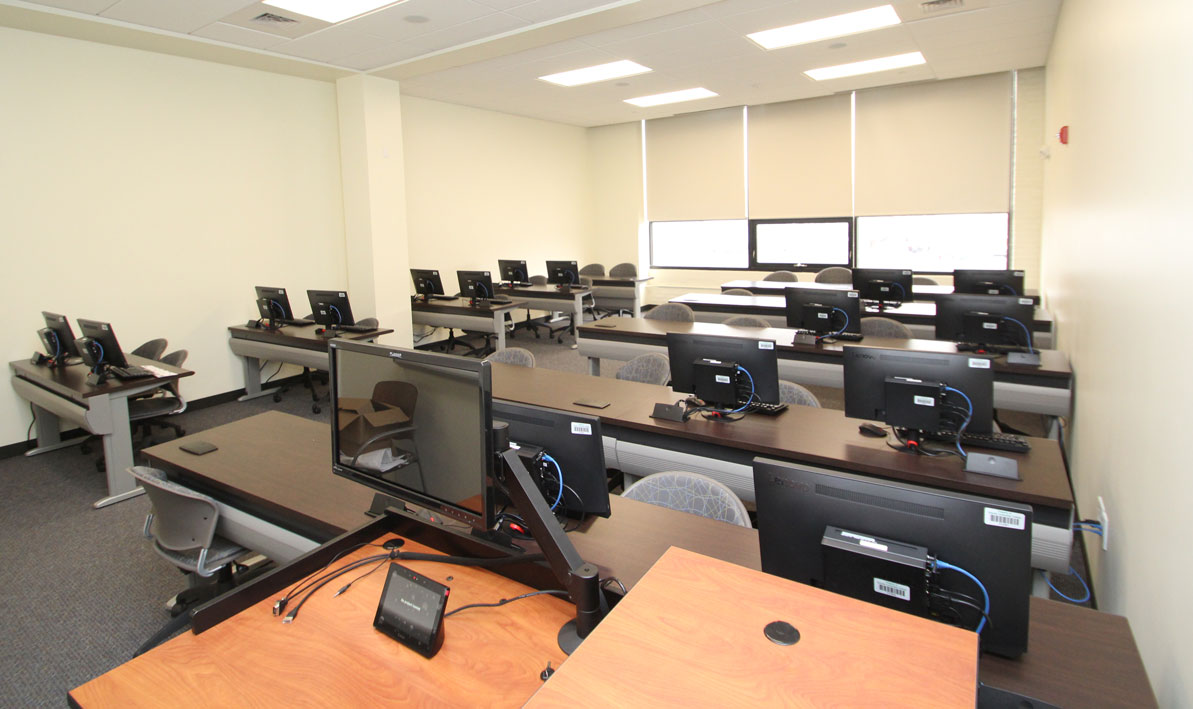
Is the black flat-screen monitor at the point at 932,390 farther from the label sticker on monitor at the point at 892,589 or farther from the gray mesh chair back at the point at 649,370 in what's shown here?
the gray mesh chair back at the point at 649,370

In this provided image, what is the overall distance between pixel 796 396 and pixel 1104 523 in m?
1.27

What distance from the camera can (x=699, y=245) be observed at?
402 inches

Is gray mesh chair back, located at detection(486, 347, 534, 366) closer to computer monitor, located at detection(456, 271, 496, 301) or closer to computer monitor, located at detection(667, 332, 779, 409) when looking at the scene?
computer monitor, located at detection(667, 332, 779, 409)

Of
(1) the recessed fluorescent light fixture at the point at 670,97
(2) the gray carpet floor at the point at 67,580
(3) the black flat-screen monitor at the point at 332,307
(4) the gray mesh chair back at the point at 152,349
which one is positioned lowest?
(2) the gray carpet floor at the point at 67,580

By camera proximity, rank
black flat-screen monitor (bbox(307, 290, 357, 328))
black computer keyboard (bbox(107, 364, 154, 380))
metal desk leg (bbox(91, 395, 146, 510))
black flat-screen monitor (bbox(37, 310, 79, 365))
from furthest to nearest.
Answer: black flat-screen monitor (bbox(307, 290, 357, 328)) < black flat-screen monitor (bbox(37, 310, 79, 365)) < black computer keyboard (bbox(107, 364, 154, 380)) < metal desk leg (bbox(91, 395, 146, 510))

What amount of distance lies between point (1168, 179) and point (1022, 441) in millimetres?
1080

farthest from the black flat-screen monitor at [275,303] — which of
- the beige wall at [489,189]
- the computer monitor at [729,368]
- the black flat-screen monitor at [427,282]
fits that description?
the computer monitor at [729,368]

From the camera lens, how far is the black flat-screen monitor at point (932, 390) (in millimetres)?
2299

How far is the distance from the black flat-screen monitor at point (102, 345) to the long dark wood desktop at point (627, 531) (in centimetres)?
180

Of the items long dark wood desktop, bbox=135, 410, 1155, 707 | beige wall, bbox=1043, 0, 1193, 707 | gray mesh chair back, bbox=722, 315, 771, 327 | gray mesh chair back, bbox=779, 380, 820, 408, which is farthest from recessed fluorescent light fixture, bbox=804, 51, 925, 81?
long dark wood desktop, bbox=135, 410, 1155, 707

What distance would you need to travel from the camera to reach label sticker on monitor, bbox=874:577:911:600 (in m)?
1.17

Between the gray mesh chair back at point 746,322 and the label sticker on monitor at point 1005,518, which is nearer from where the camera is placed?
the label sticker on monitor at point 1005,518

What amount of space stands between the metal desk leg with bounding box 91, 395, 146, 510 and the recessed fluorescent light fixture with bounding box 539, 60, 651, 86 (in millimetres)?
5011

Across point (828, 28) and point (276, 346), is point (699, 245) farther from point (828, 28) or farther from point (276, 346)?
point (276, 346)
